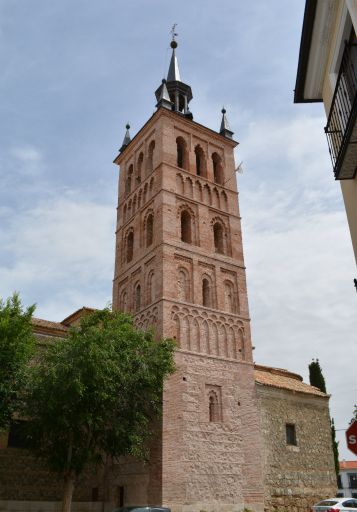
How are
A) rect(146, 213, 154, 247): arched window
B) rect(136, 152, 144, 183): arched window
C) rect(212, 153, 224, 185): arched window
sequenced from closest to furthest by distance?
rect(146, 213, 154, 247): arched window, rect(136, 152, 144, 183): arched window, rect(212, 153, 224, 185): arched window

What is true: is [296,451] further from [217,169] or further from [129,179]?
[129,179]

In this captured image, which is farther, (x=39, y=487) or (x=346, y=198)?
(x=39, y=487)

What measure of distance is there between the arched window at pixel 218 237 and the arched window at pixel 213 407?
284 inches

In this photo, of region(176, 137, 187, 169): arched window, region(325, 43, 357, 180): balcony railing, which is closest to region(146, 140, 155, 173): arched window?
region(176, 137, 187, 169): arched window

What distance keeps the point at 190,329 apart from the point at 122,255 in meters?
6.68

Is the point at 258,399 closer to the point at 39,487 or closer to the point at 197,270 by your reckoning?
the point at 197,270

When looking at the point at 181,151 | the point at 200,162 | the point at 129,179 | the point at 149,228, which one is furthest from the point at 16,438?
the point at 200,162

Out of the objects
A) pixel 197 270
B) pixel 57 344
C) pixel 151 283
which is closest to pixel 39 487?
pixel 57 344

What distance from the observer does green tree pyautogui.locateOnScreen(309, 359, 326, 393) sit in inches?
1153

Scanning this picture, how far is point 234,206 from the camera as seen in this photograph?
24656 millimetres

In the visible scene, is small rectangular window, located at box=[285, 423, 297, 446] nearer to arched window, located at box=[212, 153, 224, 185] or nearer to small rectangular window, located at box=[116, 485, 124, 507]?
small rectangular window, located at box=[116, 485, 124, 507]

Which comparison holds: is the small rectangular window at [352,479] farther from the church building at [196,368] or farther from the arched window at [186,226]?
the arched window at [186,226]

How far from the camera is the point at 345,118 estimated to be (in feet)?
19.0

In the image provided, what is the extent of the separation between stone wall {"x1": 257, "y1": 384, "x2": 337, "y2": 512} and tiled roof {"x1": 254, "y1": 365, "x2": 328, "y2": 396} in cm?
24
